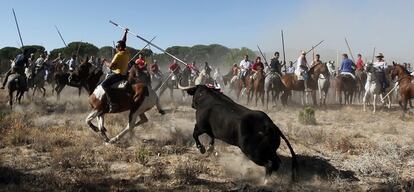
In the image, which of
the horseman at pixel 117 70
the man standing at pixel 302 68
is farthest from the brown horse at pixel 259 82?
the horseman at pixel 117 70

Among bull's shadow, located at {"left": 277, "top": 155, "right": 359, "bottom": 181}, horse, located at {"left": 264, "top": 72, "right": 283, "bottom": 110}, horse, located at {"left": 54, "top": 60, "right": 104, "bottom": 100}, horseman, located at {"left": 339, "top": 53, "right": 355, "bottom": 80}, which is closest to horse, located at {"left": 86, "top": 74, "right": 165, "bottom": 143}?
horse, located at {"left": 54, "top": 60, "right": 104, "bottom": 100}

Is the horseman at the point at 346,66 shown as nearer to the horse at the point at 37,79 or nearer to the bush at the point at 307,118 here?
the bush at the point at 307,118

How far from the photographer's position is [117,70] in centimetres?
1198

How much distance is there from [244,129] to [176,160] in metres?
2.51

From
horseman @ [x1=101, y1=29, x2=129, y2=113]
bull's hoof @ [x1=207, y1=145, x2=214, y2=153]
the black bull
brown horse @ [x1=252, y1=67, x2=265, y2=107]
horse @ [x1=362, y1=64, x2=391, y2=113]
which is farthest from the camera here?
brown horse @ [x1=252, y1=67, x2=265, y2=107]

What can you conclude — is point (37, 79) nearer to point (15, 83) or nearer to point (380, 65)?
point (15, 83)

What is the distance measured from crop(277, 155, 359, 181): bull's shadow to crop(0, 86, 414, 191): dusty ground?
0.06ft

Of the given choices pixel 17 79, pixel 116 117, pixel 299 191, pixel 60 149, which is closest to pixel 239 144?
pixel 299 191

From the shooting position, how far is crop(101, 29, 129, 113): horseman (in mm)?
11703

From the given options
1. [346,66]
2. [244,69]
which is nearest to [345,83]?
[346,66]

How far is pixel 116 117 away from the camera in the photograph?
51.3ft

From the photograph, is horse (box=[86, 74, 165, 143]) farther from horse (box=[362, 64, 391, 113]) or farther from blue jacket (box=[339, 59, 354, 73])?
blue jacket (box=[339, 59, 354, 73])

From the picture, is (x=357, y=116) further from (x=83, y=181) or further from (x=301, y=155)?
(x=83, y=181)

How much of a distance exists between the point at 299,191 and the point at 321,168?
163 cm
